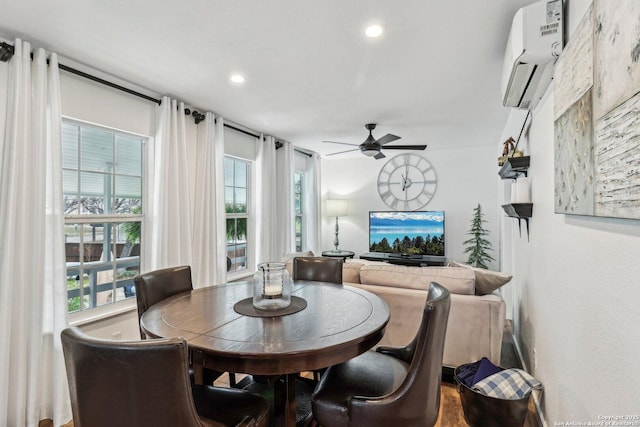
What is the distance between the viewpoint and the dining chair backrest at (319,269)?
8.59 feet

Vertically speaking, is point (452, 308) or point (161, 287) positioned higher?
point (161, 287)

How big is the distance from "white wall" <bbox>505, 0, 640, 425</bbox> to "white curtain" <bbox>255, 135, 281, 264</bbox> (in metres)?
3.19

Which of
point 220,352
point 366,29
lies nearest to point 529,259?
point 366,29

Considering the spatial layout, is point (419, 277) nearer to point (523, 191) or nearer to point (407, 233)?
point (523, 191)

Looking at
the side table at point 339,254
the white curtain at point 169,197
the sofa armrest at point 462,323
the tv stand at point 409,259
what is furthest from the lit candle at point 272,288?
the side table at point 339,254

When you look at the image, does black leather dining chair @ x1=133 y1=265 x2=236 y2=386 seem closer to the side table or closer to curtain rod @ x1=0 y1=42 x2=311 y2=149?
curtain rod @ x1=0 y1=42 x2=311 y2=149

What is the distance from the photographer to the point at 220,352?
1.22 meters

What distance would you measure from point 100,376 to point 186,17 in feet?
6.03

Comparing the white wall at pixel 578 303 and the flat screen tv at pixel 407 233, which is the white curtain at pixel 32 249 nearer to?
the white wall at pixel 578 303

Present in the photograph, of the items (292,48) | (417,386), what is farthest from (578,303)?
(292,48)

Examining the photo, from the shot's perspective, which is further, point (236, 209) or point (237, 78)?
point (236, 209)

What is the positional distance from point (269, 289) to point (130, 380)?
865mm

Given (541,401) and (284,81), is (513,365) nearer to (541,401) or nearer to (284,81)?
(541,401)

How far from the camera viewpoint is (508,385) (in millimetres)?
1976
